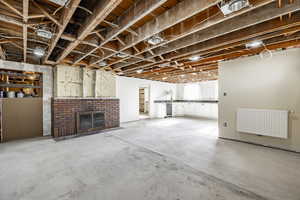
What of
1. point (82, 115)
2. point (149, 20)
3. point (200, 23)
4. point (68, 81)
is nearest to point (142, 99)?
point (82, 115)

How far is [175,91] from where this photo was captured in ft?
32.0

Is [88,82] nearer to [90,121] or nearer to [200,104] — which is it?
[90,121]

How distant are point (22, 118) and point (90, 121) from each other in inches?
79.4

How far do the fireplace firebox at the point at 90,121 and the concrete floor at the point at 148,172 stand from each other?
1.20 metres

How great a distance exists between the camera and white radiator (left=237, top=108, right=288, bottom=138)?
317cm

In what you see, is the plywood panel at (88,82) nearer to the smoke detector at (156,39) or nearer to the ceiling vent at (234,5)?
the smoke detector at (156,39)

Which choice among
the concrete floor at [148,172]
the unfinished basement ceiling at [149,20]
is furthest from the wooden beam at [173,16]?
the concrete floor at [148,172]

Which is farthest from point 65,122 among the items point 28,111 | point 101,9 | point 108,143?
point 101,9

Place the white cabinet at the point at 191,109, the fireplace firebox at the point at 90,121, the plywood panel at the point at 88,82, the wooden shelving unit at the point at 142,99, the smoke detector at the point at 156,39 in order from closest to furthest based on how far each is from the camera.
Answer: the smoke detector at the point at 156,39 < the fireplace firebox at the point at 90,121 < the plywood panel at the point at 88,82 < the white cabinet at the point at 191,109 < the wooden shelving unit at the point at 142,99

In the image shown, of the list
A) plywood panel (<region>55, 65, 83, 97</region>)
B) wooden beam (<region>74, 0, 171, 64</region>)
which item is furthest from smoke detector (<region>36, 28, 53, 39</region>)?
plywood panel (<region>55, 65, 83, 97</region>)

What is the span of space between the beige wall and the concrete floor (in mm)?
453

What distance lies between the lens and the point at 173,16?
1952mm

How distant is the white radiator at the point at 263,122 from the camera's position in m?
3.17

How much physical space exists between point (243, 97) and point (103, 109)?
4873 mm
